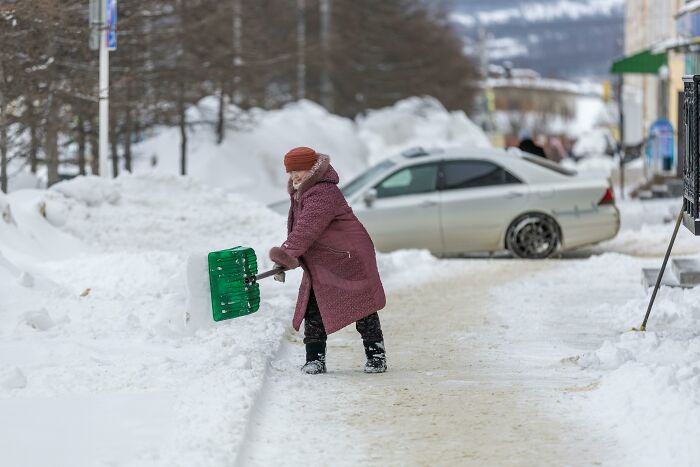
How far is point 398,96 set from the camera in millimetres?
52844

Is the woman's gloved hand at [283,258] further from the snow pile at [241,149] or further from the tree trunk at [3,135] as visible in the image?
the snow pile at [241,149]

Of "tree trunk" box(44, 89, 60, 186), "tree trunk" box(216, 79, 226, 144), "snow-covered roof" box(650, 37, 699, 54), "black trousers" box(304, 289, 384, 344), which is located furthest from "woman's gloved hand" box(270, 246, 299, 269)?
"snow-covered roof" box(650, 37, 699, 54)

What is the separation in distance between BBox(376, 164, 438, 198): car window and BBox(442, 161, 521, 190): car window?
148 millimetres

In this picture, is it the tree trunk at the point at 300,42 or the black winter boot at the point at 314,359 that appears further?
the tree trunk at the point at 300,42

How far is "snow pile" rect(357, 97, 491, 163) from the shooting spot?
44.0m

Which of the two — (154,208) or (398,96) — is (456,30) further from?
(154,208)

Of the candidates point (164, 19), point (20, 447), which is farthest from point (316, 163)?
point (164, 19)

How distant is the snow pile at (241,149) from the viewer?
28.3 m

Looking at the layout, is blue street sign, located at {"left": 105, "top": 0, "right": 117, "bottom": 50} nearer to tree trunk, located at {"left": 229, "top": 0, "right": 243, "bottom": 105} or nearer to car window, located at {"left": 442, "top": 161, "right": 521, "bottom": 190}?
car window, located at {"left": 442, "top": 161, "right": 521, "bottom": 190}

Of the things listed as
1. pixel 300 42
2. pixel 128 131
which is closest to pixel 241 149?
pixel 128 131

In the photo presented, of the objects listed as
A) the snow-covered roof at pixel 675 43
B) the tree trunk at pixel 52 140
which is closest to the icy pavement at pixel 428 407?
the tree trunk at pixel 52 140

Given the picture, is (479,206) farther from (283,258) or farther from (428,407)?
(428,407)

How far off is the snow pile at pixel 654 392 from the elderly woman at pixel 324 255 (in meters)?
1.40

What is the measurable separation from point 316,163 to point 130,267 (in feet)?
13.1
